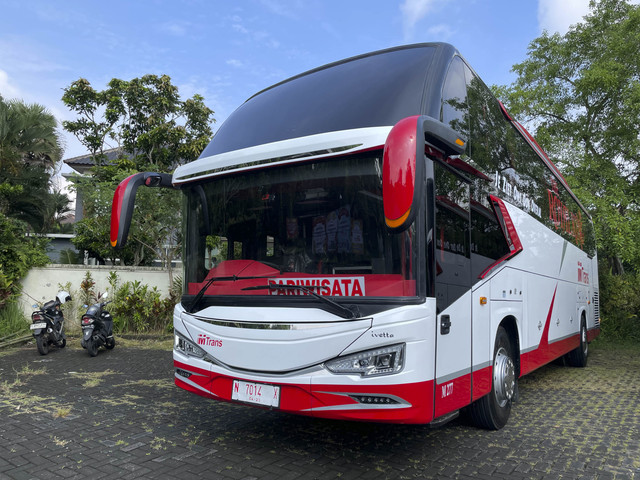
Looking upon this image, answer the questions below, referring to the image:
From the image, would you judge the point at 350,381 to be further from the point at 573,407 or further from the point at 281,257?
the point at 573,407

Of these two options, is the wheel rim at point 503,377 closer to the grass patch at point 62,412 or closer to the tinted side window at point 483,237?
the tinted side window at point 483,237

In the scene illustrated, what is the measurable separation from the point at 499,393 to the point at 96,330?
7.44m

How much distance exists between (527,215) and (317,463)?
3.96m

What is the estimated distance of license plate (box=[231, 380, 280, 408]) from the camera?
371 cm

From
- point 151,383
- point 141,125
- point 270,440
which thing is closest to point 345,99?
point 270,440

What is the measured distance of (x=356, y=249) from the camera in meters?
3.72

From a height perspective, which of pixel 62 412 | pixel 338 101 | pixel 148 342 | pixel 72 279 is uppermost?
pixel 338 101

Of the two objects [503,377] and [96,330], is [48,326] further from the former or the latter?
[503,377]

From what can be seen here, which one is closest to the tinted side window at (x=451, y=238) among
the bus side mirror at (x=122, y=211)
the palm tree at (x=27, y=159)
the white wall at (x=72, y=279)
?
the bus side mirror at (x=122, y=211)

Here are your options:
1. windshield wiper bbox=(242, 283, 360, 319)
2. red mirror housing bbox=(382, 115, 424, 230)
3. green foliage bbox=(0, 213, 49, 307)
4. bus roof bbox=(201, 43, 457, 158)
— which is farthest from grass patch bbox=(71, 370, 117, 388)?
red mirror housing bbox=(382, 115, 424, 230)

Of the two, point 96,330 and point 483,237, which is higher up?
point 483,237

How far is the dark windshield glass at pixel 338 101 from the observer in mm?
4023

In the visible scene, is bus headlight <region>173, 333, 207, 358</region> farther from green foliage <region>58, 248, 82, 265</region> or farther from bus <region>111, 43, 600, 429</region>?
green foliage <region>58, 248, 82, 265</region>

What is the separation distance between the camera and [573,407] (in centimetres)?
616
